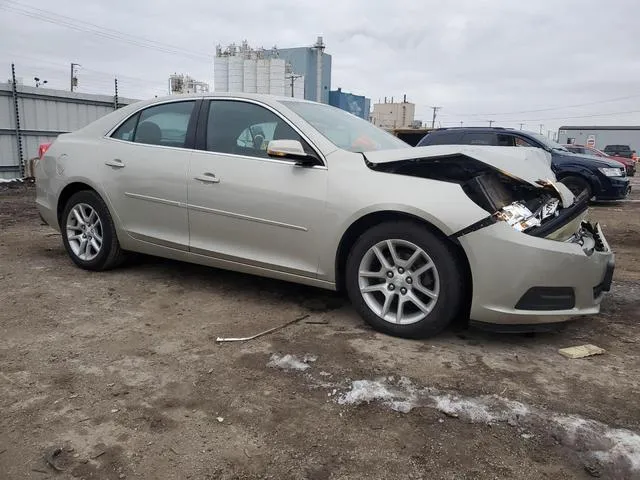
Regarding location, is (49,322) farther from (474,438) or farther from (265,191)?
(474,438)

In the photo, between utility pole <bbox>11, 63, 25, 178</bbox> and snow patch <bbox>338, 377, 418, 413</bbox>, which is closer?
snow patch <bbox>338, 377, 418, 413</bbox>

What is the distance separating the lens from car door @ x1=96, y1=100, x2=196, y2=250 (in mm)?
4176

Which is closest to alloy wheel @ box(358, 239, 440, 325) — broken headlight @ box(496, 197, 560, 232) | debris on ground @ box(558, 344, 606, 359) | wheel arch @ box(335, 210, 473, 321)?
wheel arch @ box(335, 210, 473, 321)

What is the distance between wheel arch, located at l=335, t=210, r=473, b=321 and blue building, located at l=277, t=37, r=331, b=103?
45.7 m

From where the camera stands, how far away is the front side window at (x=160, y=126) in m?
4.29

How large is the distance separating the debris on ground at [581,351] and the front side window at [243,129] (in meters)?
2.11

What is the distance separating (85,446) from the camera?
225 cm

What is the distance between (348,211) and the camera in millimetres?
3432

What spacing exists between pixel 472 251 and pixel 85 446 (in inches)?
87.7

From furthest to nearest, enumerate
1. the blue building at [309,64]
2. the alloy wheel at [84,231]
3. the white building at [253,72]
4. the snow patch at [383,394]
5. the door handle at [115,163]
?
the blue building at [309,64], the white building at [253,72], the alloy wheel at [84,231], the door handle at [115,163], the snow patch at [383,394]

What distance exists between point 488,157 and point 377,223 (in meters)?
0.82

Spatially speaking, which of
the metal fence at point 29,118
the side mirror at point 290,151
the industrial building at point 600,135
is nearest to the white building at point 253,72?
the industrial building at point 600,135

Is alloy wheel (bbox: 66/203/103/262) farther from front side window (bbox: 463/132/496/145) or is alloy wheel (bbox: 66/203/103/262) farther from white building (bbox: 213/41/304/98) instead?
white building (bbox: 213/41/304/98)

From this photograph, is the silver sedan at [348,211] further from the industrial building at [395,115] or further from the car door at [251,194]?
the industrial building at [395,115]
